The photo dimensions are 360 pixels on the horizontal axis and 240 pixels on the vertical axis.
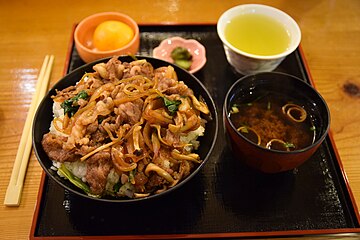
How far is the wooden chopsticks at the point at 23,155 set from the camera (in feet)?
5.65

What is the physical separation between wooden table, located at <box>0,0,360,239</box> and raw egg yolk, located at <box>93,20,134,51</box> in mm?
342

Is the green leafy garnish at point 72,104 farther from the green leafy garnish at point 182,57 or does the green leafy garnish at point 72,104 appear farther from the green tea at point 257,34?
the green tea at point 257,34

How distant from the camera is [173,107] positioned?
158 centimetres

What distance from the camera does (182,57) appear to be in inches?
87.3

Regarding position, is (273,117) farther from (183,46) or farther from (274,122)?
(183,46)

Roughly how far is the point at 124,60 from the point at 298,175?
1.15 meters

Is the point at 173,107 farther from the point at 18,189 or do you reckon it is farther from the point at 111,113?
the point at 18,189

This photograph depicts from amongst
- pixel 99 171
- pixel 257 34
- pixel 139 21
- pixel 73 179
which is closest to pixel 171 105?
pixel 99 171

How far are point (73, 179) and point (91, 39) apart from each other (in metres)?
1.19

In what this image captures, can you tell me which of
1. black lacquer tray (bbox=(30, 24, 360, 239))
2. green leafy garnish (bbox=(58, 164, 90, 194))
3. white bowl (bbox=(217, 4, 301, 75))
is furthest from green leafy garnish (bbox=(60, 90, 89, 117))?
white bowl (bbox=(217, 4, 301, 75))

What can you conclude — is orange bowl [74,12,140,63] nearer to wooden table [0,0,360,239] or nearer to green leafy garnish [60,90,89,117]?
wooden table [0,0,360,239]

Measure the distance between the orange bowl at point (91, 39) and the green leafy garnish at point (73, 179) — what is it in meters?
0.87

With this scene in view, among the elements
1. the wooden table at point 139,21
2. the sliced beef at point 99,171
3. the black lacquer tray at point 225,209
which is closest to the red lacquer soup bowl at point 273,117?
the black lacquer tray at point 225,209

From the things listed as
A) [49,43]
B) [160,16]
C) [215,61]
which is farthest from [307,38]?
[49,43]
